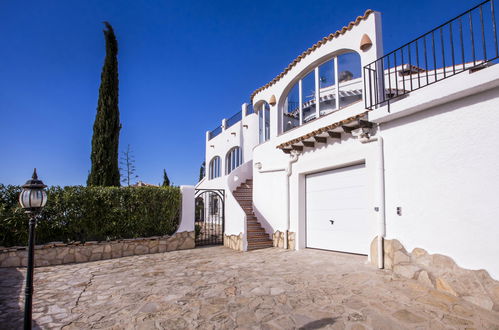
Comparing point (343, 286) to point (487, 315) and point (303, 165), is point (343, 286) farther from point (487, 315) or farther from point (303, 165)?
point (303, 165)

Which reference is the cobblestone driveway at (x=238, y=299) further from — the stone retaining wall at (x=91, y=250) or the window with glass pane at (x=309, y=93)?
the window with glass pane at (x=309, y=93)

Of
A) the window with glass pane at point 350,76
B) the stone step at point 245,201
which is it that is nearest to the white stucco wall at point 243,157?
the stone step at point 245,201

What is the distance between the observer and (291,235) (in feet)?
30.0

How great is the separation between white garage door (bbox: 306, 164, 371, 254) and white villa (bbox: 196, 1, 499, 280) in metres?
0.03

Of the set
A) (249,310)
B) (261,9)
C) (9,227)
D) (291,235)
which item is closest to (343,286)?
(249,310)

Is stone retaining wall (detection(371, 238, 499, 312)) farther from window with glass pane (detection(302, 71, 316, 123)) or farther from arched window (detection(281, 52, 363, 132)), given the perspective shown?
window with glass pane (detection(302, 71, 316, 123))

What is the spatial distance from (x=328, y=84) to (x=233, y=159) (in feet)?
33.1

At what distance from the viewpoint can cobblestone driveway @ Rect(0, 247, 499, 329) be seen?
3619 millimetres

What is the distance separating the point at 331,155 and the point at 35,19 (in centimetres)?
1012

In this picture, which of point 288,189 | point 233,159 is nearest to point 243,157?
point 233,159

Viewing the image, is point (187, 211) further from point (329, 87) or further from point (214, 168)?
point (214, 168)

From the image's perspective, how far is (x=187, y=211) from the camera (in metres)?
10.3

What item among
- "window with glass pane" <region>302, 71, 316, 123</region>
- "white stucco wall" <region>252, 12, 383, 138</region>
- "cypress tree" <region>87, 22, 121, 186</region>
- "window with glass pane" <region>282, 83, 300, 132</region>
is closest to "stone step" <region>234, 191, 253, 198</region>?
"white stucco wall" <region>252, 12, 383, 138</region>

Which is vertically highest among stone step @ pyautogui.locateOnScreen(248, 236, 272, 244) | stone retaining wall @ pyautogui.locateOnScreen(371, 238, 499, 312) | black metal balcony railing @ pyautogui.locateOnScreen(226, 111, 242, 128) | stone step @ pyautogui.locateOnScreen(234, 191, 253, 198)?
black metal balcony railing @ pyautogui.locateOnScreen(226, 111, 242, 128)
